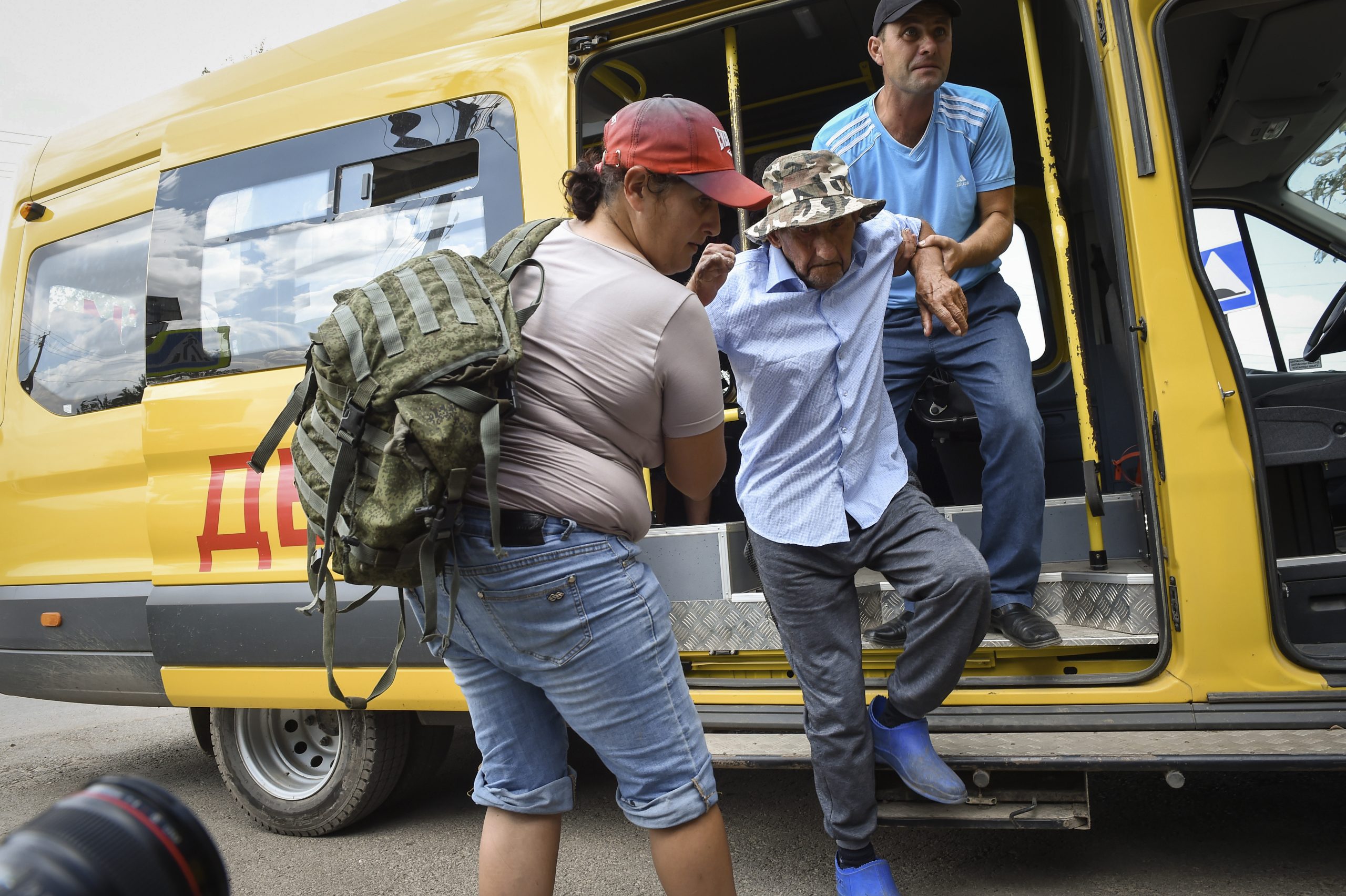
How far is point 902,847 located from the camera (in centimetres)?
284

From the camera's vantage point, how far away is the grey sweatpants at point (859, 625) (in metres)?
2.24

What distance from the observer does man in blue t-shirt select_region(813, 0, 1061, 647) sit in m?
2.63

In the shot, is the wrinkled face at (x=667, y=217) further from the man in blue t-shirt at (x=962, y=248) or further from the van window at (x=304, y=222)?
the van window at (x=304, y=222)

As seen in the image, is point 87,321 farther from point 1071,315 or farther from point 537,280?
point 1071,315

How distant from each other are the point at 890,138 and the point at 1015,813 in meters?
1.85

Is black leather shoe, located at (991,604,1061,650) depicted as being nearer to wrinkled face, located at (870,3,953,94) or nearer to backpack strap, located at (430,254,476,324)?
wrinkled face, located at (870,3,953,94)

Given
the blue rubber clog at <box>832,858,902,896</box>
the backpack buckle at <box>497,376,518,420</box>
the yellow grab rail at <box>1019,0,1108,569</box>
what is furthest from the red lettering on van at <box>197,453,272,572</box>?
the yellow grab rail at <box>1019,0,1108,569</box>

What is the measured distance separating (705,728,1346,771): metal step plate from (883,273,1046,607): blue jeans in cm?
38

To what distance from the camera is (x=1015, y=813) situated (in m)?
2.32

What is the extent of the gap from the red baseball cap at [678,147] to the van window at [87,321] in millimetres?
2571

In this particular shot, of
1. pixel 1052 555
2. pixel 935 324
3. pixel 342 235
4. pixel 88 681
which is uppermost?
pixel 342 235

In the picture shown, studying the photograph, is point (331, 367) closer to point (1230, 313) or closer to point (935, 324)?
point (935, 324)

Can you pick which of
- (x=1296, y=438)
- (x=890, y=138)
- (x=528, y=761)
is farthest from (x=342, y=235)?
(x=1296, y=438)

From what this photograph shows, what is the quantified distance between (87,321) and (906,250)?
307cm
